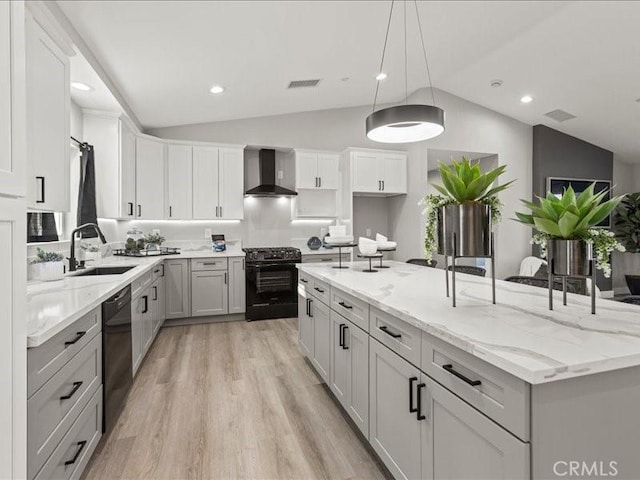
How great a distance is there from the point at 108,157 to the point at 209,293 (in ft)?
6.67

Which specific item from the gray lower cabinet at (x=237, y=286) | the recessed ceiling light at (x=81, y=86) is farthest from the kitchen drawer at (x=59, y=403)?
the gray lower cabinet at (x=237, y=286)

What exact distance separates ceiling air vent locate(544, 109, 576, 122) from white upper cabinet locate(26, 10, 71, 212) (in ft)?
21.3

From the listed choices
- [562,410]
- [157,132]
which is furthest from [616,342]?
[157,132]

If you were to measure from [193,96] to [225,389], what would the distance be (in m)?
3.37

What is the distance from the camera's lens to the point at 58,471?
4.80 ft

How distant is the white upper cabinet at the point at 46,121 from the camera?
1825 mm

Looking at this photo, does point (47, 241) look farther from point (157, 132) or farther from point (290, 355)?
point (157, 132)

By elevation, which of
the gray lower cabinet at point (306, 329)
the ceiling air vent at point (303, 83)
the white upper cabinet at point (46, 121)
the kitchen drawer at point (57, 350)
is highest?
the ceiling air vent at point (303, 83)

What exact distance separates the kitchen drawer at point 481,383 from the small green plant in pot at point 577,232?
0.60 metres

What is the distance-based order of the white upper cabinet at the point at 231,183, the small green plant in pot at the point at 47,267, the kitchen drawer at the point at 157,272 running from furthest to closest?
the white upper cabinet at the point at 231,183, the kitchen drawer at the point at 157,272, the small green plant in pot at the point at 47,267

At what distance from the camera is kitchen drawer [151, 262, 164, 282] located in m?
3.84

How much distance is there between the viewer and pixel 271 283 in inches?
194

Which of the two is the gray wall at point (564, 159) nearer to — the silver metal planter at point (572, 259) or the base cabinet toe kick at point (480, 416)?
the silver metal planter at point (572, 259)

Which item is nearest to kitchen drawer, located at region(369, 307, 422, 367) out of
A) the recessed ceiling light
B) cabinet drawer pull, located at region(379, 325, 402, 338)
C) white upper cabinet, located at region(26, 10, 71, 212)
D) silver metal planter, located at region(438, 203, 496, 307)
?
cabinet drawer pull, located at region(379, 325, 402, 338)
